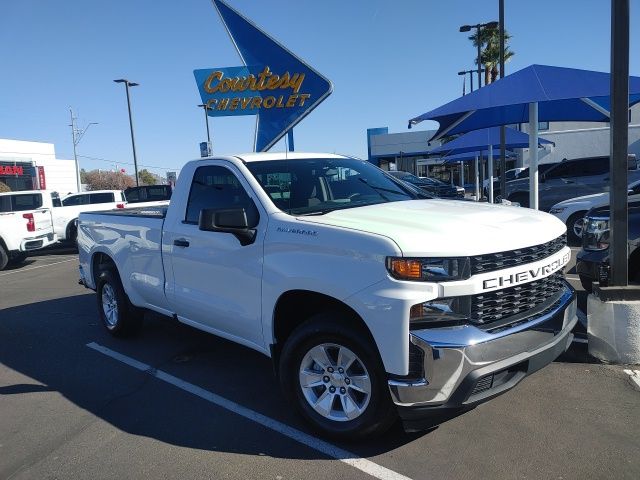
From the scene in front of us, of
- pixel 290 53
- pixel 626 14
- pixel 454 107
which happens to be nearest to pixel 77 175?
pixel 290 53

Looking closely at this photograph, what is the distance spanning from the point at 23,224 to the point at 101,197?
445cm

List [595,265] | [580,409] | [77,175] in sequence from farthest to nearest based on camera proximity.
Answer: [77,175] < [595,265] < [580,409]

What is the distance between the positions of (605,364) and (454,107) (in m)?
4.60

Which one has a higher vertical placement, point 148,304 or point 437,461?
point 148,304

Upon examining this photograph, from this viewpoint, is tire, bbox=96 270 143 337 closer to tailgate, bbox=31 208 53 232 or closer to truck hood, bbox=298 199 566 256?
truck hood, bbox=298 199 566 256

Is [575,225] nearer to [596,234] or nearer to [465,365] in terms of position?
[596,234]

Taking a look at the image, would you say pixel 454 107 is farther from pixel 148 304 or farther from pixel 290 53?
pixel 148 304

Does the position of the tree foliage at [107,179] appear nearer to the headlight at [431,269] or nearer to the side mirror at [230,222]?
the side mirror at [230,222]

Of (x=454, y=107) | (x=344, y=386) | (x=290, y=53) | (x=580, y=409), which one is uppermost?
(x=290, y=53)

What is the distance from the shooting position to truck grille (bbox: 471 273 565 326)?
10.0ft

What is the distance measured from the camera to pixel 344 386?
348 centimetres

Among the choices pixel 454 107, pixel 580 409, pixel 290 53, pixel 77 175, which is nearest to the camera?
pixel 580 409

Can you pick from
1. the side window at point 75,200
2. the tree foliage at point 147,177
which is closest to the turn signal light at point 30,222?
the side window at point 75,200

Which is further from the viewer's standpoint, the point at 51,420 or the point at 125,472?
the point at 51,420
